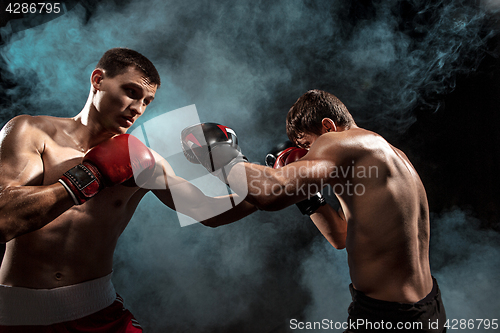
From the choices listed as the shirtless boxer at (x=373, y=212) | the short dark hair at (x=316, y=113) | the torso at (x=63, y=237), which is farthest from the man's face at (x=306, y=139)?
the torso at (x=63, y=237)

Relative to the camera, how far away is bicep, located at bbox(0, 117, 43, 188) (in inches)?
42.8

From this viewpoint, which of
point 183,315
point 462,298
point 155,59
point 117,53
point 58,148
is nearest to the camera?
point 58,148

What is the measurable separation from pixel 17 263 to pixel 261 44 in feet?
10.4

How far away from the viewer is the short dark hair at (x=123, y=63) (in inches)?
58.5

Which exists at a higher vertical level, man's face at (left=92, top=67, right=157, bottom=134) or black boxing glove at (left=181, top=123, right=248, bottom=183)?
man's face at (left=92, top=67, right=157, bottom=134)

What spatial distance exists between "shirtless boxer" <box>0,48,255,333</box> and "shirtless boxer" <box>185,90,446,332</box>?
0.57 metres

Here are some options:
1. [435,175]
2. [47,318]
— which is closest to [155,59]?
[47,318]

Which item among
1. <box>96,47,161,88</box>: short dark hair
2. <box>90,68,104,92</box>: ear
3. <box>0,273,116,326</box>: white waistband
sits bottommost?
<box>0,273,116,326</box>: white waistband

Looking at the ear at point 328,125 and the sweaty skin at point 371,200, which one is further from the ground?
the ear at point 328,125

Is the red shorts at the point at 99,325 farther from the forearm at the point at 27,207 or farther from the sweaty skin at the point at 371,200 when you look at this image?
the sweaty skin at the point at 371,200

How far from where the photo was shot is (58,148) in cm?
133

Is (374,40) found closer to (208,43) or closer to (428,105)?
(428,105)

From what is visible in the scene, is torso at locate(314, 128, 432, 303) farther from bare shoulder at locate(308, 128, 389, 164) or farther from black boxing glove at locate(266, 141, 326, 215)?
black boxing glove at locate(266, 141, 326, 215)

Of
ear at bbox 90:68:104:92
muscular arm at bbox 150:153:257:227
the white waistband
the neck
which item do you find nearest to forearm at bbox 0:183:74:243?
the white waistband
